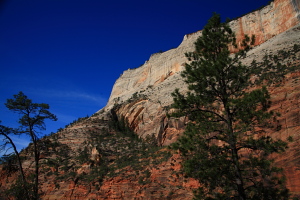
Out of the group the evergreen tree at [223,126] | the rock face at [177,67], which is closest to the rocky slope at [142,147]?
the rock face at [177,67]

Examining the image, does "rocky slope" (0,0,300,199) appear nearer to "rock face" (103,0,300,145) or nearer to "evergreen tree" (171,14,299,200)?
"rock face" (103,0,300,145)

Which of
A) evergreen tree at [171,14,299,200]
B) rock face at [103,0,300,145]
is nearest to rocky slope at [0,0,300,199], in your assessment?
rock face at [103,0,300,145]

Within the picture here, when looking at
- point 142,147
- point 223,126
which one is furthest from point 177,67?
point 223,126

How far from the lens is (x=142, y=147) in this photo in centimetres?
3144

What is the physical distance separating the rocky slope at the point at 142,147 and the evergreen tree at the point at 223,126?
1.39m

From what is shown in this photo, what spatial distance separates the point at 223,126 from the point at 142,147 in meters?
20.5

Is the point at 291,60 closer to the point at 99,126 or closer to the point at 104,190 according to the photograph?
the point at 104,190

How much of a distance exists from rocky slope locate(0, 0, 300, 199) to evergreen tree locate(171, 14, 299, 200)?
4.56 ft

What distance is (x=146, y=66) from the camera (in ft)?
227

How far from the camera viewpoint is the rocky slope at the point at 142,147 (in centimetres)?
1798

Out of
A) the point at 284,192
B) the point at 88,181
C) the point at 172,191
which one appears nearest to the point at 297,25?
the point at 172,191

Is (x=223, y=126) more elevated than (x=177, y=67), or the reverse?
(x=177, y=67)

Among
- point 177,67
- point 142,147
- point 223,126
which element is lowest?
point 223,126

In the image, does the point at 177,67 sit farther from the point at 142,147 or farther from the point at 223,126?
the point at 223,126
